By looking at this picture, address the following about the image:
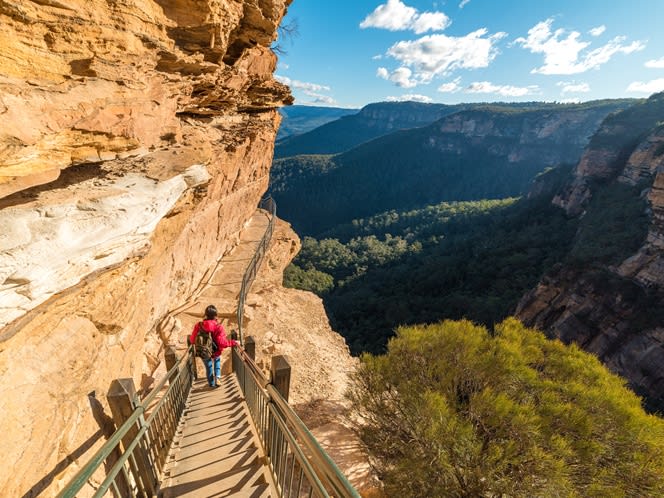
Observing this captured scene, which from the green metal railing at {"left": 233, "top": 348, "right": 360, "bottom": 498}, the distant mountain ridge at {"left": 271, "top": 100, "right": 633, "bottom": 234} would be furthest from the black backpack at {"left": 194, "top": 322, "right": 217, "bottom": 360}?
the distant mountain ridge at {"left": 271, "top": 100, "right": 633, "bottom": 234}

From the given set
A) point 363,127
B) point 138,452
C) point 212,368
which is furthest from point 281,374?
point 363,127

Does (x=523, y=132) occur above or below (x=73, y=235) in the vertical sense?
above

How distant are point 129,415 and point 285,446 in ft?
4.30

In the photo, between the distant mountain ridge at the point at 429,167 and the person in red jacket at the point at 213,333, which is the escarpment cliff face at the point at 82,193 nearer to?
the person in red jacket at the point at 213,333

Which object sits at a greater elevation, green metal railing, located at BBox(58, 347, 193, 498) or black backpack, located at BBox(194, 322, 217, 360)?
green metal railing, located at BBox(58, 347, 193, 498)

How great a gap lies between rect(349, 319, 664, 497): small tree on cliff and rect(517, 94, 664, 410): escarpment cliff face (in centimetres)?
1551

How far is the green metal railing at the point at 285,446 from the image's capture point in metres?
1.77

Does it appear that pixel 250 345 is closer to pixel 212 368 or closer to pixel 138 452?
pixel 212 368

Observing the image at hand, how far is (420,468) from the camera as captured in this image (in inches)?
177

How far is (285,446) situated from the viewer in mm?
2580

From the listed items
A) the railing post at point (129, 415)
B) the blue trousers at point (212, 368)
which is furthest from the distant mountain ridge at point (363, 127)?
the railing post at point (129, 415)

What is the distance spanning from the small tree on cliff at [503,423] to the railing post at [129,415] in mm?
3444

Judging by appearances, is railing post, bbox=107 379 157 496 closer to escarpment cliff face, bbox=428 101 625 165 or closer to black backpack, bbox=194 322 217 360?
black backpack, bbox=194 322 217 360

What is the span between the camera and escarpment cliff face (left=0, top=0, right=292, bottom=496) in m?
2.53
